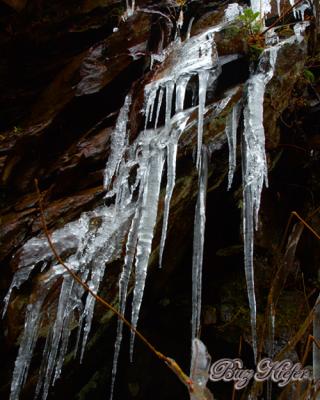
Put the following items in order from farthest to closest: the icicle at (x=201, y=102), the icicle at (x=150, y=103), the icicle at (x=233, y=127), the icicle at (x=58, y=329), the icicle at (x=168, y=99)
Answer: the icicle at (x=150, y=103) → the icicle at (x=168, y=99) → the icicle at (x=233, y=127) → the icicle at (x=201, y=102) → the icicle at (x=58, y=329)

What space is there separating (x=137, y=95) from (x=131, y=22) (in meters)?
1.23

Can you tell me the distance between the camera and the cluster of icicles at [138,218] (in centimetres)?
183

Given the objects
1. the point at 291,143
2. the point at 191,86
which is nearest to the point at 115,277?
the point at 191,86

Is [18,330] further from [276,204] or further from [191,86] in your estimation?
[276,204]

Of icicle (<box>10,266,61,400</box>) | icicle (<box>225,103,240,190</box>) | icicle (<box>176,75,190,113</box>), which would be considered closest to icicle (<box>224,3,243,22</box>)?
icicle (<box>176,75,190,113</box>)

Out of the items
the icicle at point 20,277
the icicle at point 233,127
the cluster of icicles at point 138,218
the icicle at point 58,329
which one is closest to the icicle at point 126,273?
the cluster of icicles at point 138,218

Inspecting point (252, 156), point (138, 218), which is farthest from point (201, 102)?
point (138, 218)

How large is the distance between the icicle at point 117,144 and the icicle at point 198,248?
0.63 m

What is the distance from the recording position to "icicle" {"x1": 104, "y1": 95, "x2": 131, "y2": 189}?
256 centimetres

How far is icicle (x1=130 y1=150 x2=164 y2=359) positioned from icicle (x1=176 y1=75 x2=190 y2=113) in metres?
0.37

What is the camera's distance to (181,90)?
2.36 meters

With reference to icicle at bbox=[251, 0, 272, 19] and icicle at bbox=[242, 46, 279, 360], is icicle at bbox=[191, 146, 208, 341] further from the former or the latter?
icicle at bbox=[251, 0, 272, 19]

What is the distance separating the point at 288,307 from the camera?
9.27 feet

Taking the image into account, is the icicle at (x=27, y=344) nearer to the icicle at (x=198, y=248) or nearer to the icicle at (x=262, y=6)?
the icicle at (x=198, y=248)
